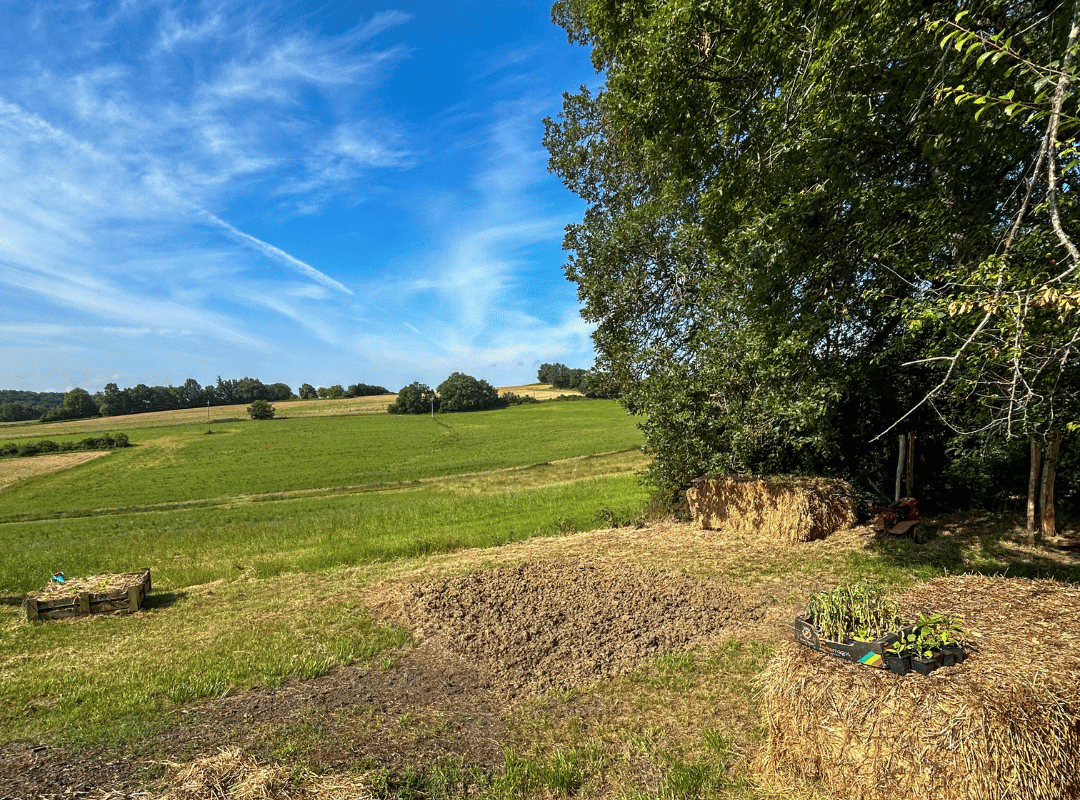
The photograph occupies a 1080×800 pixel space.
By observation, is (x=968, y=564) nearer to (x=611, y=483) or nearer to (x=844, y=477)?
(x=844, y=477)

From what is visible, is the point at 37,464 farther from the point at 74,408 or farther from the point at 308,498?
the point at 74,408

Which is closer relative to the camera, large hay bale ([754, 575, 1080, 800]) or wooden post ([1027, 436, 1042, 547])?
large hay bale ([754, 575, 1080, 800])

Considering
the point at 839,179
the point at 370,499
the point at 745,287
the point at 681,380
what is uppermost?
the point at 839,179

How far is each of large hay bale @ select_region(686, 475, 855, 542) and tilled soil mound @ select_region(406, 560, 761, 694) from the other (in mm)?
3643

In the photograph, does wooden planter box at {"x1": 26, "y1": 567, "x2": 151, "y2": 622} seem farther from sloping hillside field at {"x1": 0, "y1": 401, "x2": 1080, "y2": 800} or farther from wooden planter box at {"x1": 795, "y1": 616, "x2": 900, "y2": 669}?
wooden planter box at {"x1": 795, "y1": 616, "x2": 900, "y2": 669}

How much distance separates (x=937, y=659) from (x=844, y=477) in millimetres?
10816

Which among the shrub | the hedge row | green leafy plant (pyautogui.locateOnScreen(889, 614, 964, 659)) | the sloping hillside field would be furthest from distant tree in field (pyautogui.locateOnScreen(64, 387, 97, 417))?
green leafy plant (pyautogui.locateOnScreen(889, 614, 964, 659))

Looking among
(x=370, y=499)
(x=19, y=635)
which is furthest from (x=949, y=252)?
(x=370, y=499)

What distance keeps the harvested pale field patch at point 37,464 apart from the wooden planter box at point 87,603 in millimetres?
43418

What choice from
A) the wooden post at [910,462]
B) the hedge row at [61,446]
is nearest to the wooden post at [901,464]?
the wooden post at [910,462]

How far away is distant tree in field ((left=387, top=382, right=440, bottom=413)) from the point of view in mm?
100938

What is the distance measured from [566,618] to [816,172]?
7.49m

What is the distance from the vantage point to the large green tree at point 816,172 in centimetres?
628

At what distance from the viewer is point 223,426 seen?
83.1 m
